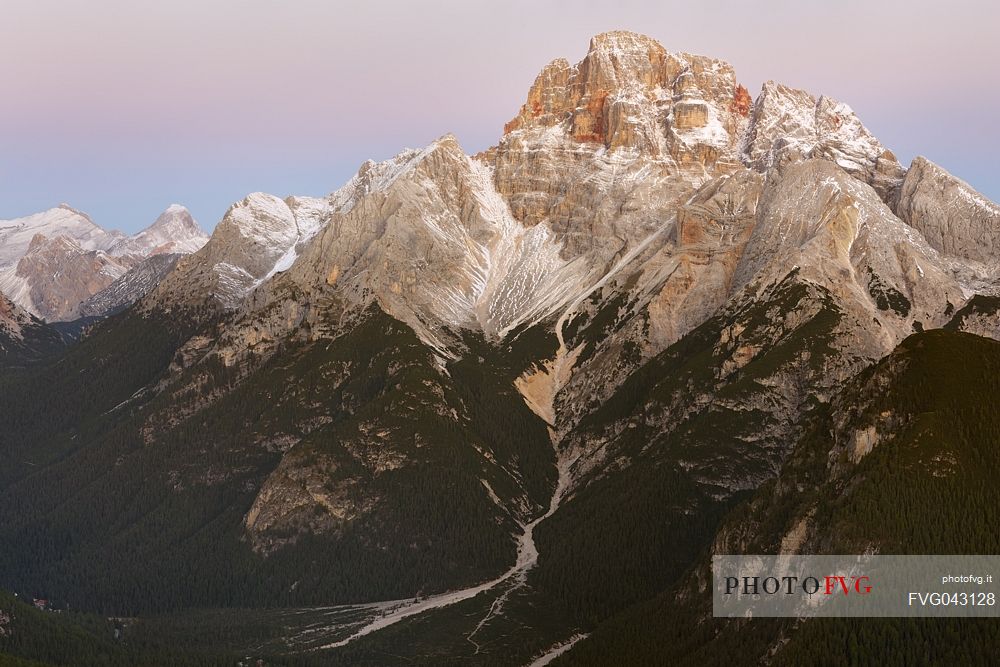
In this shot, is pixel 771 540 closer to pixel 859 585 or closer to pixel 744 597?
pixel 744 597

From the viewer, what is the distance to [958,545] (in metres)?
167

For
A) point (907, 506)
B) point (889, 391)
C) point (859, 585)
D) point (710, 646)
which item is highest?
point (889, 391)

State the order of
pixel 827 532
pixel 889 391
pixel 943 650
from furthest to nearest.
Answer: pixel 889 391 → pixel 827 532 → pixel 943 650

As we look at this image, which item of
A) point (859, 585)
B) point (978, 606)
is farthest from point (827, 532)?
point (978, 606)

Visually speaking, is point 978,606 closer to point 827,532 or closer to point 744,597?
point 827,532

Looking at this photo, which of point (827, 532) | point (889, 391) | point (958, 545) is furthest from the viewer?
point (889, 391)

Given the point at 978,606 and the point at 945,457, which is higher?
the point at 945,457

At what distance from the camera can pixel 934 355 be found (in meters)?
193

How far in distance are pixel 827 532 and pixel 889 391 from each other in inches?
1104

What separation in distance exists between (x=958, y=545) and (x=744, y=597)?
3603 centimetres

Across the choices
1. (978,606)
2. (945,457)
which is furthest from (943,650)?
(945,457)

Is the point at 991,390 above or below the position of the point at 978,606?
above

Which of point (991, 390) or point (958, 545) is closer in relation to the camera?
point (958, 545)

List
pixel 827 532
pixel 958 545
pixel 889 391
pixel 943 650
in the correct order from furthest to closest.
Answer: pixel 889 391, pixel 827 532, pixel 958 545, pixel 943 650
